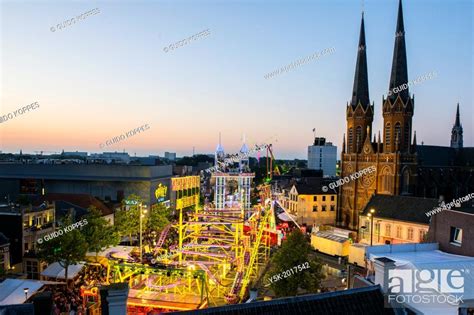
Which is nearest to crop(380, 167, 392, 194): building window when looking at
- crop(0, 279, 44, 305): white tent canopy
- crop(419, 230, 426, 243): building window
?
crop(419, 230, 426, 243): building window

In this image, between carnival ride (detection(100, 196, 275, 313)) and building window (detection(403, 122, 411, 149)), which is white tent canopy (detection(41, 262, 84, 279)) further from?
building window (detection(403, 122, 411, 149))

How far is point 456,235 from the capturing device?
739 inches

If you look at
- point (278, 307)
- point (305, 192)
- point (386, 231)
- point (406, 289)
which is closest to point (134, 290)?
point (278, 307)

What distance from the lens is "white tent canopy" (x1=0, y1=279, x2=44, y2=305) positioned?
2102cm

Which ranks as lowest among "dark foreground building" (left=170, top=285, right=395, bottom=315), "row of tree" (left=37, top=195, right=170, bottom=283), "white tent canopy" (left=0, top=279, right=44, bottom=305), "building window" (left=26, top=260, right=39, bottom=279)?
"building window" (left=26, top=260, right=39, bottom=279)

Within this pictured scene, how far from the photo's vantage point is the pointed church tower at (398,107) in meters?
60.9

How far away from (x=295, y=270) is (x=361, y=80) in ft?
185

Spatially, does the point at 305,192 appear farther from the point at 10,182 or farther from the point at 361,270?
the point at 10,182

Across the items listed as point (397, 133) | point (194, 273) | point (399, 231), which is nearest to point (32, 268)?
point (194, 273)

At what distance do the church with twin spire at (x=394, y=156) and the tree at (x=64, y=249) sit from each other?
158 ft

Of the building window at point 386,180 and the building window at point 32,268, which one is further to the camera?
the building window at point 386,180

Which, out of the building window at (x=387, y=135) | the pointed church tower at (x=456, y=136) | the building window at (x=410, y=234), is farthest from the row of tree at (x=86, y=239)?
the pointed church tower at (x=456, y=136)

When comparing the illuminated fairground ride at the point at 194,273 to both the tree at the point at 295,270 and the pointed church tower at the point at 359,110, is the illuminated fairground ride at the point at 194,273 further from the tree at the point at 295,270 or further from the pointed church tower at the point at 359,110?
the pointed church tower at the point at 359,110

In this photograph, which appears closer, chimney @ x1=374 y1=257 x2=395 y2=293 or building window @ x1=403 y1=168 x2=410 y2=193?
chimney @ x1=374 y1=257 x2=395 y2=293
